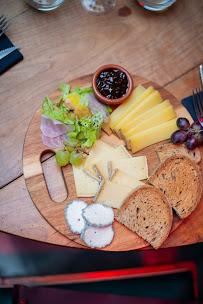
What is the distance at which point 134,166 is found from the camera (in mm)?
1597

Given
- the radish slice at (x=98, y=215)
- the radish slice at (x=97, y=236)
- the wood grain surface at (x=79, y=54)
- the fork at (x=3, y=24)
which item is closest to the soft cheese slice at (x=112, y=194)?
the radish slice at (x=98, y=215)

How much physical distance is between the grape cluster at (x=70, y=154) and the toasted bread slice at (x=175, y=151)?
45 cm

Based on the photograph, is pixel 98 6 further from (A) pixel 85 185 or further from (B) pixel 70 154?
(A) pixel 85 185

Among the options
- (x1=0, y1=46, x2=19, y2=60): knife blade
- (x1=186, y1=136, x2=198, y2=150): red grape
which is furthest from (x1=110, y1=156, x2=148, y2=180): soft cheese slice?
(x1=0, y1=46, x2=19, y2=60): knife blade

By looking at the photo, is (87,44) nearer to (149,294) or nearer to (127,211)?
(127,211)

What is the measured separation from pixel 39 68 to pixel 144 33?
0.72 metres

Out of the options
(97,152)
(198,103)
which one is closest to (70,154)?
(97,152)

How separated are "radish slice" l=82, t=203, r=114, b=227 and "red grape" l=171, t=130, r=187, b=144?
0.52 meters

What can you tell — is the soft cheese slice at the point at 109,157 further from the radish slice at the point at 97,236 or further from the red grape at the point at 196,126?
the red grape at the point at 196,126

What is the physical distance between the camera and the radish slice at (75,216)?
148 cm

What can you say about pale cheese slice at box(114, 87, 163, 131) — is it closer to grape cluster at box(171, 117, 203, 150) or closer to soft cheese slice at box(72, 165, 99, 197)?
grape cluster at box(171, 117, 203, 150)

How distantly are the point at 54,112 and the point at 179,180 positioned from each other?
0.77 meters

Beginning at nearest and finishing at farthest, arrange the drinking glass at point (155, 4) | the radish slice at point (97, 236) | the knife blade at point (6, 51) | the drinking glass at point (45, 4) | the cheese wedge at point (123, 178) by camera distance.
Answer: the radish slice at point (97, 236) < the cheese wedge at point (123, 178) < the knife blade at point (6, 51) < the drinking glass at point (45, 4) < the drinking glass at point (155, 4)

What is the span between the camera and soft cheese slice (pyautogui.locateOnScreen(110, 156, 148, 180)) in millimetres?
1591
